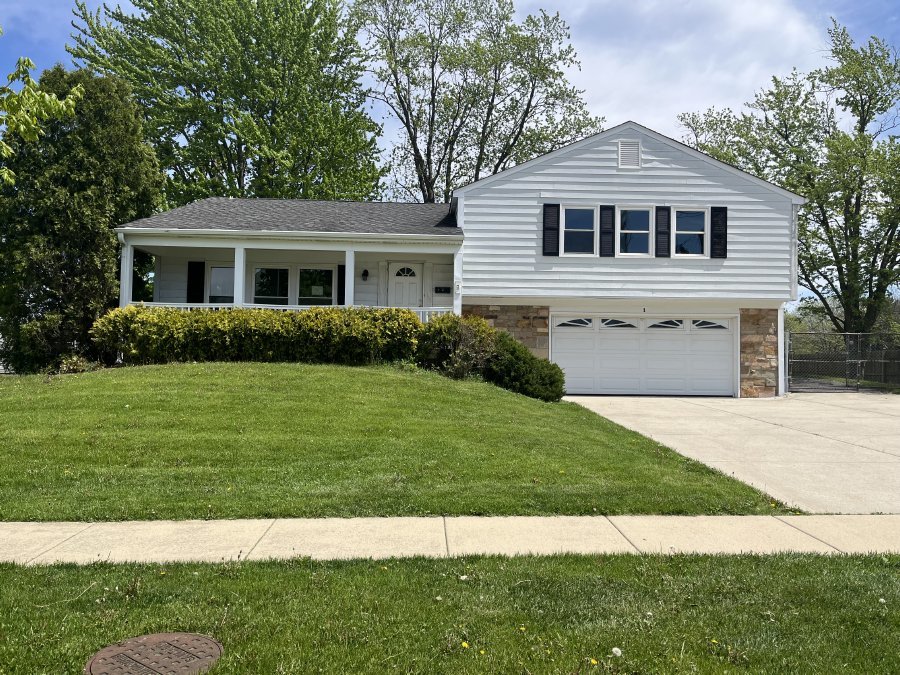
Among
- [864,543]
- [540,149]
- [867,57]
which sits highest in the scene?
[867,57]

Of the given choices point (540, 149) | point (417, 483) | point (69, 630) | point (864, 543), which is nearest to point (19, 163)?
point (417, 483)

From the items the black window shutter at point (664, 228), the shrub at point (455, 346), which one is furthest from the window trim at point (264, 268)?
the black window shutter at point (664, 228)

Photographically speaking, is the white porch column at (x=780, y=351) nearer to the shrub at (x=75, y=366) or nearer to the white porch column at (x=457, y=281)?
the white porch column at (x=457, y=281)

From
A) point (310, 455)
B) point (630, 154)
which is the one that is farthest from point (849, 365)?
point (310, 455)

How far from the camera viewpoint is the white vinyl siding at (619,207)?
1697 cm

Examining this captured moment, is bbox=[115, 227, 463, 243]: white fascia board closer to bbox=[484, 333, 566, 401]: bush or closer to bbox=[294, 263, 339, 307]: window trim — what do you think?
bbox=[294, 263, 339, 307]: window trim

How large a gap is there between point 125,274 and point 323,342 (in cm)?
→ 573

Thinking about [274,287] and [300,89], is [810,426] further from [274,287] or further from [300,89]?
[300,89]

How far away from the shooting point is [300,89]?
1026 inches

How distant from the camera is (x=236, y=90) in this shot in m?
25.7

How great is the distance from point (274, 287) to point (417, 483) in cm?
1297

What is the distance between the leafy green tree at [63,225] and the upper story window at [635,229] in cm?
1322

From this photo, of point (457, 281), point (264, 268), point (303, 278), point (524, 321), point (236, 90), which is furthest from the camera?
point (236, 90)

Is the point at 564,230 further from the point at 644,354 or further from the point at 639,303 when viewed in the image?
the point at 644,354
